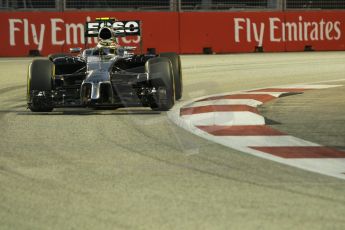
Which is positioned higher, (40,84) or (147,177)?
(40,84)

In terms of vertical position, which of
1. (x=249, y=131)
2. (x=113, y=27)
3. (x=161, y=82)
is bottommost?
(x=249, y=131)

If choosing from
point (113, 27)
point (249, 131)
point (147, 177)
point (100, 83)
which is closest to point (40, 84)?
point (100, 83)

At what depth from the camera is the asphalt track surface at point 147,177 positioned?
476cm

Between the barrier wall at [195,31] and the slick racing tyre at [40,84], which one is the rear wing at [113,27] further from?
the barrier wall at [195,31]

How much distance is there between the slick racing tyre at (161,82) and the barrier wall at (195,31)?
11.1 metres

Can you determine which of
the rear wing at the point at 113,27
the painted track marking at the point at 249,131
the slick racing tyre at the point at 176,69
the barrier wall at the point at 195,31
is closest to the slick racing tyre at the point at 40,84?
the painted track marking at the point at 249,131

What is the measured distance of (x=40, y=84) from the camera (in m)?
10.0

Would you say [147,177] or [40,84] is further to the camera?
[40,84]

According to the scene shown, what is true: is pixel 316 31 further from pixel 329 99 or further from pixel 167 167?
pixel 167 167

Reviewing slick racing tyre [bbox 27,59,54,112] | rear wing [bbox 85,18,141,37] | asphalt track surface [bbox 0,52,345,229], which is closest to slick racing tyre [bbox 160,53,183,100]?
rear wing [bbox 85,18,141,37]

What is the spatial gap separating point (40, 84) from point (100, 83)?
701 mm

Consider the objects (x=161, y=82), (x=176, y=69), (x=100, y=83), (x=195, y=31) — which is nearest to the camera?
(x=100, y=83)

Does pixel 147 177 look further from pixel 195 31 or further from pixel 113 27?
pixel 195 31

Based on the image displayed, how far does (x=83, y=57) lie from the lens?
10.7 metres
